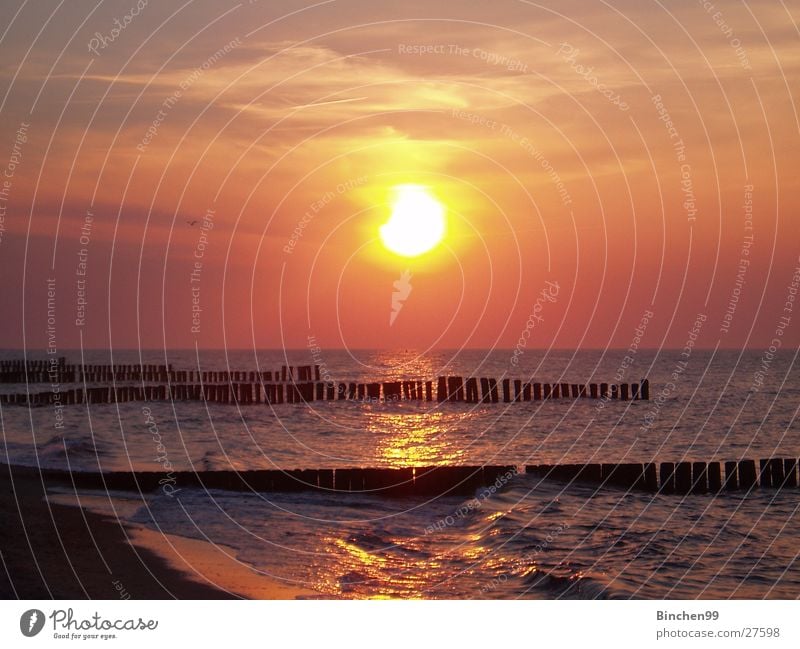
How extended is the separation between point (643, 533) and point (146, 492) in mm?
8977

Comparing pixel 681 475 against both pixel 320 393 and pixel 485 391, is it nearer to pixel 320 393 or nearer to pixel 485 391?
pixel 485 391

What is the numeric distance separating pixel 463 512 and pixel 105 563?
8117 mm

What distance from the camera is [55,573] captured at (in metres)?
11.3

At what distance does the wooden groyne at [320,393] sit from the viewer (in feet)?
143

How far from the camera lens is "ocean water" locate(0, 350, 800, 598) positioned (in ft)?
44.7

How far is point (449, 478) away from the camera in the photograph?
2073cm

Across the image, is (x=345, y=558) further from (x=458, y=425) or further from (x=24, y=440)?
(x=458, y=425)

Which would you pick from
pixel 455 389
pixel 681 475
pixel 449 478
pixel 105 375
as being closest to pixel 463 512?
pixel 449 478
